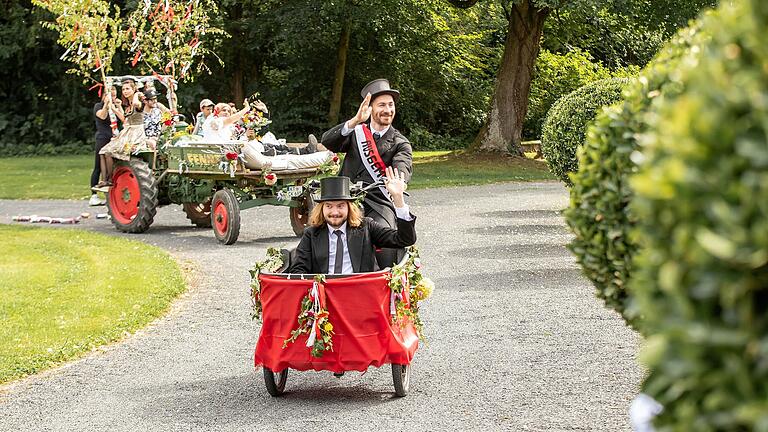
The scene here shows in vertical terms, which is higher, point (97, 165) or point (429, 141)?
point (97, 165)

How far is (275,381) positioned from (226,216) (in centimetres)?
776

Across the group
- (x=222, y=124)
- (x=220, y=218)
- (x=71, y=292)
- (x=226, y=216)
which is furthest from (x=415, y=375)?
(x=222, y=124)

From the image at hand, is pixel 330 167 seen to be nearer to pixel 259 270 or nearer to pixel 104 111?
pixel 104 111

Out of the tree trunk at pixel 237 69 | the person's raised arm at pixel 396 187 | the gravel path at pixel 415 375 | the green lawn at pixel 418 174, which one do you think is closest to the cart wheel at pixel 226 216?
the gravel path at pixel 415 375

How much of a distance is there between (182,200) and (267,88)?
22847 millimetres

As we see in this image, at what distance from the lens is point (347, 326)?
23.1 feet

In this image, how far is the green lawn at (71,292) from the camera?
895cm

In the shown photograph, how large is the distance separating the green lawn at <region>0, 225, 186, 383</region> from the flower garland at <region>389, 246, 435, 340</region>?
274 cm

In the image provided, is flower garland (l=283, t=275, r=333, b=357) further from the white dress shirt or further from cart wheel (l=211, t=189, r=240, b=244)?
cart wheel (l=211, t=189, r=240, b=244)

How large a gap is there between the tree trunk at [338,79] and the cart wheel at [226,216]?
21289 millimetres

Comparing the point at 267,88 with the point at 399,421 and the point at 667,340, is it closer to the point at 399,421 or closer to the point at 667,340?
the point at 399,421

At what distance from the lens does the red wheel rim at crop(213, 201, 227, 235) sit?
15.0 meters

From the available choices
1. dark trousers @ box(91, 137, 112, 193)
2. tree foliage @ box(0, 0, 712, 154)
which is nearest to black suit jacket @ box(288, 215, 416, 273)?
dark trousers @ box(91, 137, 112, 193)

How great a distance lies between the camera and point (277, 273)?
7.27 metres
